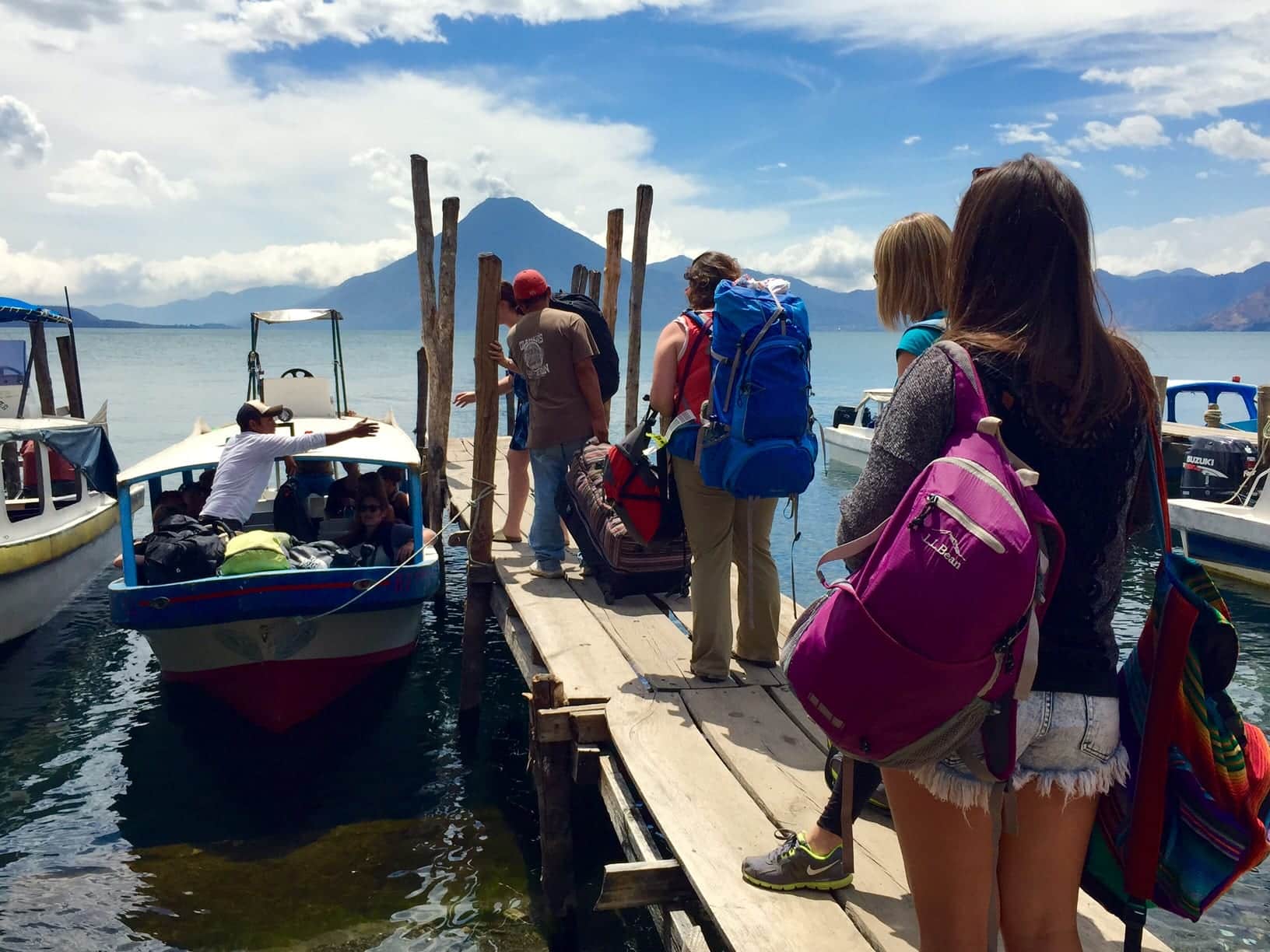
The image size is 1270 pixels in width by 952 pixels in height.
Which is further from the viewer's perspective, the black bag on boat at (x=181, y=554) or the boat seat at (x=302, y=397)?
the boat seat at (x=302, y=397)

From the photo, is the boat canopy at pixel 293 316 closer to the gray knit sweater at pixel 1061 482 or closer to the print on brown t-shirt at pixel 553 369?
the print on brown t-shirt at pixel 553 369

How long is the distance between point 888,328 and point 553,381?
4503 mm

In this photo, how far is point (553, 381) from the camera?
23.6 ft

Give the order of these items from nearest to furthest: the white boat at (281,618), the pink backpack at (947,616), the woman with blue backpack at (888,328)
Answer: the pink backpack at (947,616), the woman with blue backpack at (888,328), the white boat at (281,618)

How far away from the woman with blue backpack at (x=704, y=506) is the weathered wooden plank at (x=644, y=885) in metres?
1.70

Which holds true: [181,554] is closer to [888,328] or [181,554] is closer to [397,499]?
[397,499]

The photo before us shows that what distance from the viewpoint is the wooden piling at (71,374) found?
1739cm

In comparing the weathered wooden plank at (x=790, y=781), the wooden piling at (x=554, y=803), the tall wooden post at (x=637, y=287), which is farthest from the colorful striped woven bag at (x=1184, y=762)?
the tall wooden post at (x=637, y=287)

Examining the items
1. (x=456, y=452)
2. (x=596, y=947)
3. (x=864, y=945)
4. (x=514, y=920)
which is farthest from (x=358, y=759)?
(x=456, y=452)

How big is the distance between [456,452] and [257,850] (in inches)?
412

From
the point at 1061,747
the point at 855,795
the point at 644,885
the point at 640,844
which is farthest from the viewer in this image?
the point at 640,844

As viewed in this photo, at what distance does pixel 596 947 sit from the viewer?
553 centimetres

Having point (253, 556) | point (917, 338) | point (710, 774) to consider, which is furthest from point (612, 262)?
point (917, 338)

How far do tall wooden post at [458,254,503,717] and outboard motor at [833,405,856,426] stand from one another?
70.1 ft
